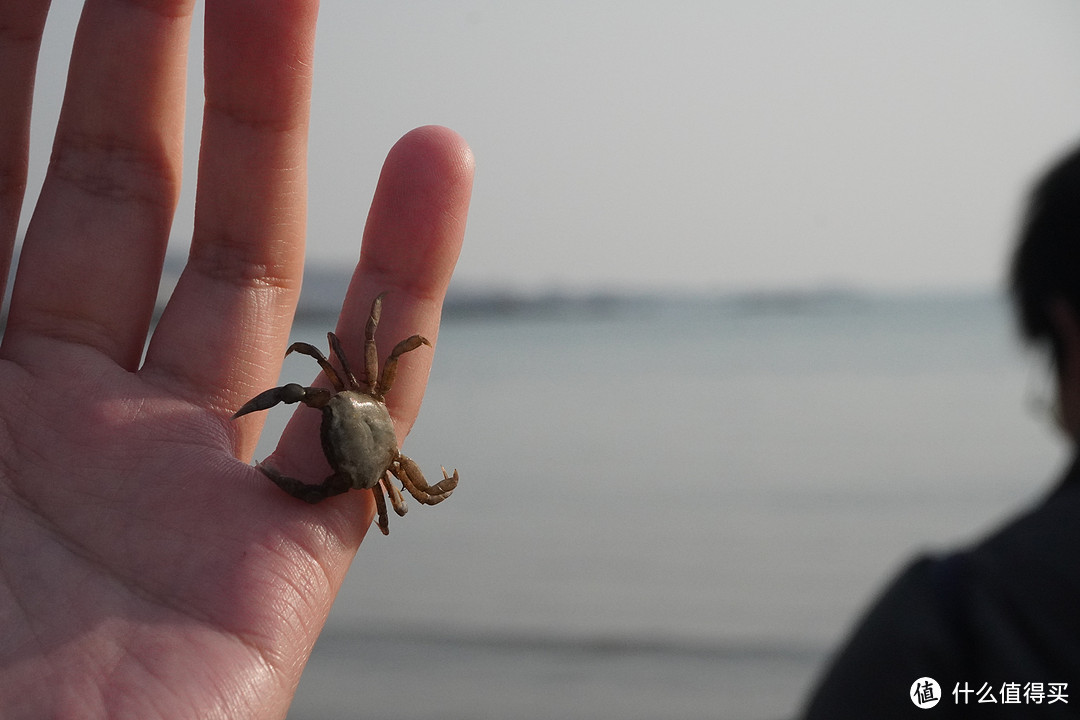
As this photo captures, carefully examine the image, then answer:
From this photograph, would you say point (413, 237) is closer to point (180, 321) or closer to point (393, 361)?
point (393, 361)

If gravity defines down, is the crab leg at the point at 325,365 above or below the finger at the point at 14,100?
below

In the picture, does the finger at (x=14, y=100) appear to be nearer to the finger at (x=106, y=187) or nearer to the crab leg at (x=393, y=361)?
the finger at (x=106, y=187)

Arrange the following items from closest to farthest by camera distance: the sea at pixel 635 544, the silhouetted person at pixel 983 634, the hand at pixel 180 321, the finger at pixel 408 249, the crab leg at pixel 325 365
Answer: the silhouetted person at pixel 983 634
the hand at pixel 180 321
the finger at pixel 408 249
the crab leg at pixel 325 365
the sea at pixel 635 544

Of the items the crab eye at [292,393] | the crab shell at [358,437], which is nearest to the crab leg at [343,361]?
the crab shell at [358,437]

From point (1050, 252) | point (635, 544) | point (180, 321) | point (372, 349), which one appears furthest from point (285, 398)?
point (635, 544)

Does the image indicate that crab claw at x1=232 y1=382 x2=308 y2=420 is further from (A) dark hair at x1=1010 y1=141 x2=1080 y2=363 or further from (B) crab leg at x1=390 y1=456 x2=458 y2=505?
(A) dark hair at x1=1010 y1=141 x2=1080 y2=363

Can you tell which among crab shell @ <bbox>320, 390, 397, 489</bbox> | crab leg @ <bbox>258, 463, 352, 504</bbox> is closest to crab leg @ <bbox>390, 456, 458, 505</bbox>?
crab shell @ <bbox>320, 390, 397, 489</bbox>
